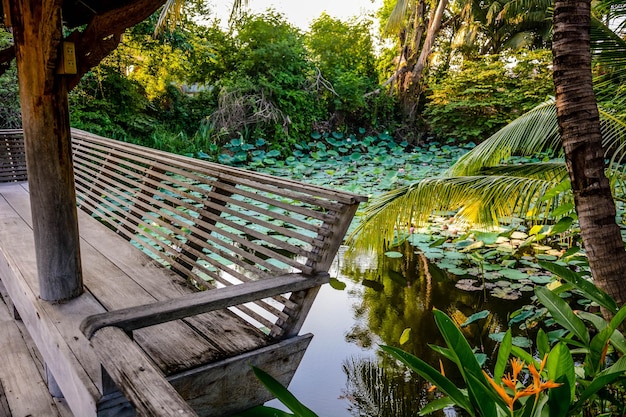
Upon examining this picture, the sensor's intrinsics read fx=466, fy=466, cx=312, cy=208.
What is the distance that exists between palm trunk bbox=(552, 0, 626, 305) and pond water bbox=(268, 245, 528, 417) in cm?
129

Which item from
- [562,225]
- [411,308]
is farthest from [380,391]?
[562,225]

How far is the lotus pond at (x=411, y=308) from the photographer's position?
9.31 ft

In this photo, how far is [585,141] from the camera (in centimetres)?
187

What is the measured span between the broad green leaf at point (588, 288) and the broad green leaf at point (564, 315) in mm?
97

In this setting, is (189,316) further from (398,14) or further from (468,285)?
(398,14)

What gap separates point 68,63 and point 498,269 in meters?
Answer: 3.73

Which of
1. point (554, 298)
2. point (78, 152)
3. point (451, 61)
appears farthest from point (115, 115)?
point (451, 61)

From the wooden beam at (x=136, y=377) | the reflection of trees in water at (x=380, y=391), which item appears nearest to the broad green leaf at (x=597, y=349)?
the reflection of trees in water at (x=380, y=391)

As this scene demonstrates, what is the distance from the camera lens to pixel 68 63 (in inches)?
68.7

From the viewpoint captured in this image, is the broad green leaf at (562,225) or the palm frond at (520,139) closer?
the broad green leaf at (562,225)

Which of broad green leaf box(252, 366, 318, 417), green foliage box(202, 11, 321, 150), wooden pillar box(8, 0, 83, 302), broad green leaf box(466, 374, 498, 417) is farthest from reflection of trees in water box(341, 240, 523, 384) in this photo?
green foliage box(202, 11, 321, 150)

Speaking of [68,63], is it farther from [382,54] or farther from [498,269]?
[382,54]

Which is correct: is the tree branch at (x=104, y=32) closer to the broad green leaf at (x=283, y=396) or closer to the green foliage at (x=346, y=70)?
the broad green leaf at (x=283, y=396)

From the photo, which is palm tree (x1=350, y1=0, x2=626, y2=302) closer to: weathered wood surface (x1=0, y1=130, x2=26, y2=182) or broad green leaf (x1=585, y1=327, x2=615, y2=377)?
broad green leaf (x1=585, y1=327, x2=615, y2=377)
